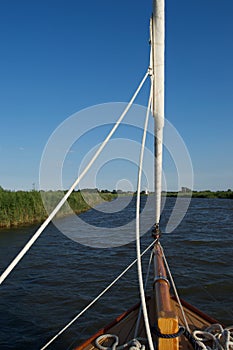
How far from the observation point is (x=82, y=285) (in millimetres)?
7543

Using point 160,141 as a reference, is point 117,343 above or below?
below

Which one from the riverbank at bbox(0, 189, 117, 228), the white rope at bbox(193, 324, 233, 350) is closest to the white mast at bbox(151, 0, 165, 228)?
the white rope at bbox(193, 324, 233, 350)

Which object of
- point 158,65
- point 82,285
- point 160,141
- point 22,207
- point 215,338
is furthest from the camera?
point 22,207

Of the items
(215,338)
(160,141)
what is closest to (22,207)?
(160,141)

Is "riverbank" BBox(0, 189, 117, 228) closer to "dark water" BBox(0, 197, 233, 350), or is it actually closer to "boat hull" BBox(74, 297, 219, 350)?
A: "dark water" BBox(0, 197, 233, 350)

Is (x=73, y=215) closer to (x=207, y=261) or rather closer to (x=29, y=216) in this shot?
(x=29, y=216)

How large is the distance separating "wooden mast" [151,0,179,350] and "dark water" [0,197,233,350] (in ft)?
8.97

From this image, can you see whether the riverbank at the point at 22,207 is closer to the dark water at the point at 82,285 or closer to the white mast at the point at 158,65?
the dark water at the point at 82,285

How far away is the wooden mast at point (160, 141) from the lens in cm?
189

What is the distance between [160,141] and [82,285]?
17.0ft

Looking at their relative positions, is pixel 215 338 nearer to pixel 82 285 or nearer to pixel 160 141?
pixel 160 141

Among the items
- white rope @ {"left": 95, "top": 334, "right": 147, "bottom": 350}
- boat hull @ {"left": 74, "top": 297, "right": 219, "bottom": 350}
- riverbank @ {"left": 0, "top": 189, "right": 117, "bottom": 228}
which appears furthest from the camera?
riverbank @ {"left": 0, "top": 189, "right": 117, "bottom": 228}

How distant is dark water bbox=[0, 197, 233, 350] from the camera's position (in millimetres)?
5352

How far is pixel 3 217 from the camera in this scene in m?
17.2
